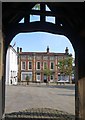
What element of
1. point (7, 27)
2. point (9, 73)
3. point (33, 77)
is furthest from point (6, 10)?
point (33, 77)

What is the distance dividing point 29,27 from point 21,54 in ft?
257

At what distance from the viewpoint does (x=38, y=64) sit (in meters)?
85.6

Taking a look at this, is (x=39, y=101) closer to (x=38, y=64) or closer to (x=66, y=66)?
(x=66, y=66)

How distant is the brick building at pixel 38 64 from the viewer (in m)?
83.1

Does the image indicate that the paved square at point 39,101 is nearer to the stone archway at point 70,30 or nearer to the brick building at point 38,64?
the stone archway at point 70,30

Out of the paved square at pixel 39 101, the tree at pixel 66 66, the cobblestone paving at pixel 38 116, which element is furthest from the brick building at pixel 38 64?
the cobblestone paving at pixel 38 116

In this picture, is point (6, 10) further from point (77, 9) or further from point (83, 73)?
point (83, 73)

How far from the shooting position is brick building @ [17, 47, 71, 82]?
3270 inches

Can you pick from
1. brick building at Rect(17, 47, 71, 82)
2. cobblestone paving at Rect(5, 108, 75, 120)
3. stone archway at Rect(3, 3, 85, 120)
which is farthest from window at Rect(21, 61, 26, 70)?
stone archway at Rect(3, 3, 85, 120)

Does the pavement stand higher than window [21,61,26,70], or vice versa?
window [21,61,26,70]

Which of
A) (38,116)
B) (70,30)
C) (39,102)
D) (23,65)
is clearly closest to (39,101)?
(39,102)

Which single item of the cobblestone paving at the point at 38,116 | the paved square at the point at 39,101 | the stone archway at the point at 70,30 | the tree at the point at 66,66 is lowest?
the paved square at the point at 39,101

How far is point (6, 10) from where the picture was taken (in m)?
6.77

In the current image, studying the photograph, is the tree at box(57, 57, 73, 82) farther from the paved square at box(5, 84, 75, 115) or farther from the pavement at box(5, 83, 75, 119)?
the pavement at box(5, 83, 75, 119)
